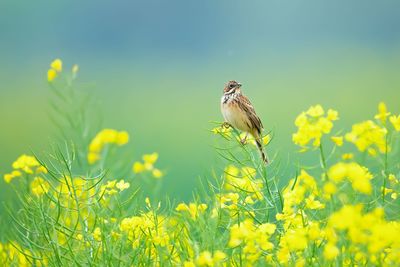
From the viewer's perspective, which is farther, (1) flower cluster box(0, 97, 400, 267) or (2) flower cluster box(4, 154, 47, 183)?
(2) flower cluster box(4, 154, 47, 183)

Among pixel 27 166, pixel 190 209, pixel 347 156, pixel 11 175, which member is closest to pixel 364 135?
pixel 347 156

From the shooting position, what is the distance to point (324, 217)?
2.17 m

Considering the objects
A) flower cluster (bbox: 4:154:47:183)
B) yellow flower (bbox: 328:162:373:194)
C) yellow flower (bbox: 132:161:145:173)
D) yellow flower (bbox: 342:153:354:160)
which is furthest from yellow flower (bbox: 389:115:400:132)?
flower cluster (bbox: 4:154:47:183)

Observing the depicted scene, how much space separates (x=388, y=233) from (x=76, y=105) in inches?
66.1

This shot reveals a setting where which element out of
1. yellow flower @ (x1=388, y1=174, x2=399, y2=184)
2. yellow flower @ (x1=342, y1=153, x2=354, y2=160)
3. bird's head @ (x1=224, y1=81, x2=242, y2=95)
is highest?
bird's head @ (x1=224, y1=81, x2=242, y2=95)

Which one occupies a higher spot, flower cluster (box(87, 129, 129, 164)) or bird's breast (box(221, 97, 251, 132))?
bird's breast (box(221, 97, 251, 132))

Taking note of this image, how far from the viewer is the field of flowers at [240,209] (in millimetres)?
1631

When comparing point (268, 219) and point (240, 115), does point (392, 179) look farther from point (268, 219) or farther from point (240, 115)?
point (240, 115)

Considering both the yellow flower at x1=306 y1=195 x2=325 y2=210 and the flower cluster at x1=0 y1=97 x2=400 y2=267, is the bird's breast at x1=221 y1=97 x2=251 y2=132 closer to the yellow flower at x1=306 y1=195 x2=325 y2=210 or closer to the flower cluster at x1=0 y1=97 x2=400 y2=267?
the flower cluster at x1=0 y1=97 x2=400 y2=267

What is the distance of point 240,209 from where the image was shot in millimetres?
2381

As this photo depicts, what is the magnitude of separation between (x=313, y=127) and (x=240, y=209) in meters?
0.64

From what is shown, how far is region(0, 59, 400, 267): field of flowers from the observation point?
1631 mm

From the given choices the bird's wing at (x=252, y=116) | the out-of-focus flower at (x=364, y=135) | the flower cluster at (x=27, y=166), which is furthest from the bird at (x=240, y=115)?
the out-of-focus flower at (x=364, y=135)

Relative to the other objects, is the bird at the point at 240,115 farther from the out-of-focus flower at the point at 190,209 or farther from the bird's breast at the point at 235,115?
the out-of-focus flower at the point at 190,209
